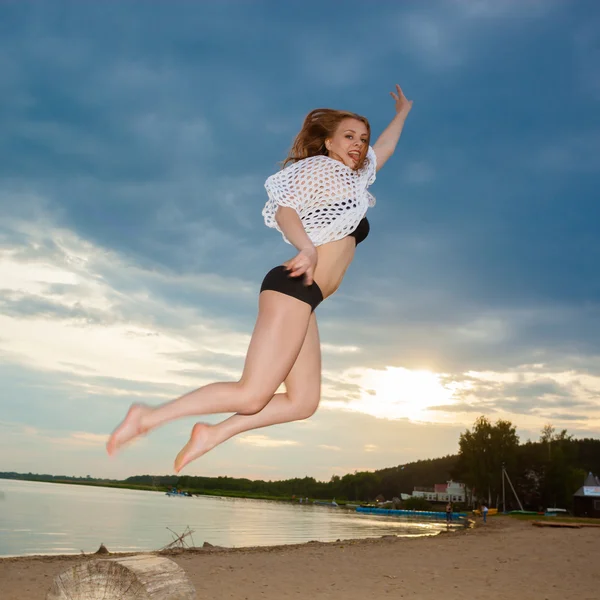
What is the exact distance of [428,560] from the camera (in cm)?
1927

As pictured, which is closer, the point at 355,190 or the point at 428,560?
the point at 355,190

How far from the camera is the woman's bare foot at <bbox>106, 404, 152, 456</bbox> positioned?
2926 millimetres

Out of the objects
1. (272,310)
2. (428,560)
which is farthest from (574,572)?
(272,310)

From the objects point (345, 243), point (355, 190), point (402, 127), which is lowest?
point (345, 243)

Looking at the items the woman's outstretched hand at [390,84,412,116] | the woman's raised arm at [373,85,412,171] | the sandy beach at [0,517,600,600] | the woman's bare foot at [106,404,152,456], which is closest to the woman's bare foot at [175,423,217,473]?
the woman's bare foot at [106,404,152,456]

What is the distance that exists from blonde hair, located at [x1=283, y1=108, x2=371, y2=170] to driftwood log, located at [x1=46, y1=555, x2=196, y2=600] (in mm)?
2557

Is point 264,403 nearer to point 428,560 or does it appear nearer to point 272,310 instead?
point 272,310

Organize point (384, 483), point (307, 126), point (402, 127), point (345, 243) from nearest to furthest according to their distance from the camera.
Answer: point (345, 243), point (307, 126), point (402, 127), point (384, 483)

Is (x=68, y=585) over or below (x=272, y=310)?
below

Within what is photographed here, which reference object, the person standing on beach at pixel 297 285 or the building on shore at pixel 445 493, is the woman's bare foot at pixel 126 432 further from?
the building on shore at pixel 445 493

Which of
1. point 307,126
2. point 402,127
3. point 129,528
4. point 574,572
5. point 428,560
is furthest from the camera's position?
point 129,528

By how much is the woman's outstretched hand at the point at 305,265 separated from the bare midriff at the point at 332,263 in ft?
0.70

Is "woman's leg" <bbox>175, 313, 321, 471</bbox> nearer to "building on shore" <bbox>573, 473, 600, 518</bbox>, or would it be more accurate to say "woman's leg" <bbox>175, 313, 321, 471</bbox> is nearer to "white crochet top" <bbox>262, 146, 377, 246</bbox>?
"white crochet top" <bbox>262, 146, 377, 246</bbox>

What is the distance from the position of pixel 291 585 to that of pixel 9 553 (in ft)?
52.1
